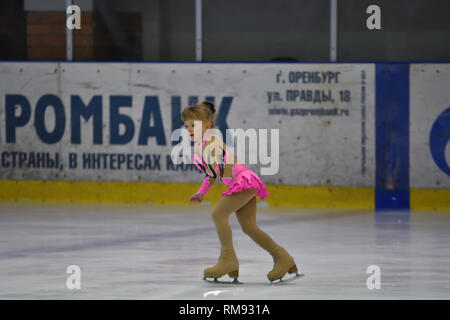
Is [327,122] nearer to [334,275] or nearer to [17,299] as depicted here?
[334,275]

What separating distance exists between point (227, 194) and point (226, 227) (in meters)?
0.24

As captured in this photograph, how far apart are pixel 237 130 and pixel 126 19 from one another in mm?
2342

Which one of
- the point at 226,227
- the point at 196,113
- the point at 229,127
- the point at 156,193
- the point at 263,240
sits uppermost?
the point at 196,113

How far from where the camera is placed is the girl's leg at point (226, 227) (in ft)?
25.3

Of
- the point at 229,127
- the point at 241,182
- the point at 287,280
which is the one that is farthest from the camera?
the point at 229,127

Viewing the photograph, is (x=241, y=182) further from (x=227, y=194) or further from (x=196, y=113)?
(x=196, y=113)

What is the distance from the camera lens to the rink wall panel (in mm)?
12938

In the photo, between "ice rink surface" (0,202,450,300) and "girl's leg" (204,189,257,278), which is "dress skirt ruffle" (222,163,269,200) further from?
"ice rink surface" (0,202,450,300)

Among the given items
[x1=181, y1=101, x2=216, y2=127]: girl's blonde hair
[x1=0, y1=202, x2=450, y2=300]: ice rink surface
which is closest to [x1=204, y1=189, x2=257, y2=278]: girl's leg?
[x1=0, y1=202, x2=450, y2=300]: ice rink surface

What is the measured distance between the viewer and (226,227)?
7762mm

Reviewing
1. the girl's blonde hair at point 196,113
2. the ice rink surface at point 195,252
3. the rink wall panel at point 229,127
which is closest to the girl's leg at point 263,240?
the ice rink surface at point 195,252

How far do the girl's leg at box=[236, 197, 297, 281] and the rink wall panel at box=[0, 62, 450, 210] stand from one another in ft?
17.1

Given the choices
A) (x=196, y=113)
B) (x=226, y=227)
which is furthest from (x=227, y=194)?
(x=196, y=113)
